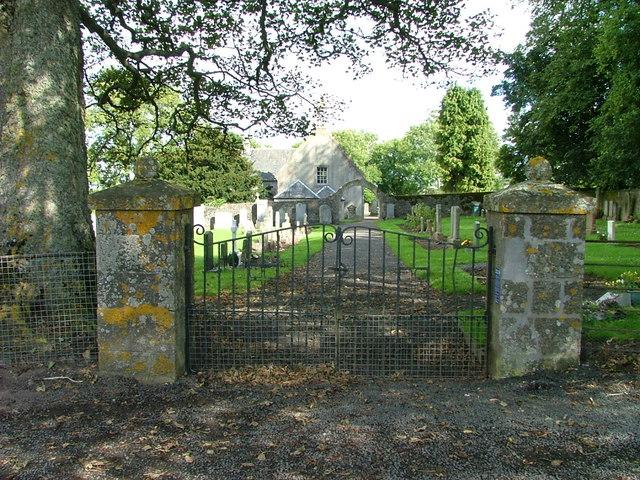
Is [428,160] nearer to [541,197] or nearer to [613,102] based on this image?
[613,102]

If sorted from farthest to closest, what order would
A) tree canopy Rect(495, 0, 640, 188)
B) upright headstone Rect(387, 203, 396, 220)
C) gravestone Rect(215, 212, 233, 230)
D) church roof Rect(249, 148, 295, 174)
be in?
church roof Rect(249, 148, 295, 174) → upright headstone Rect(387, 203, 396, 220) → gravestone Rect(215, 212, 233, 230) → tree canopy Rect(495, 0, 640, 188)

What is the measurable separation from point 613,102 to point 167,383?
19.7m

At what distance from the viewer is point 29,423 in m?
4.02

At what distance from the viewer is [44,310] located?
550 cm

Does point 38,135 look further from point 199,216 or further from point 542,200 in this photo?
point 199,216

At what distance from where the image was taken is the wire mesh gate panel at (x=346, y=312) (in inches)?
206

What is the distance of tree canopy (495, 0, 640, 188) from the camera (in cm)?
1758

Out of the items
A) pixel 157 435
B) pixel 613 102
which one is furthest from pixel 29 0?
pixel 613 102

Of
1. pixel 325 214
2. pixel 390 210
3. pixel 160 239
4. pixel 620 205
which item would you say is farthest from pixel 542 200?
pixel 390 210

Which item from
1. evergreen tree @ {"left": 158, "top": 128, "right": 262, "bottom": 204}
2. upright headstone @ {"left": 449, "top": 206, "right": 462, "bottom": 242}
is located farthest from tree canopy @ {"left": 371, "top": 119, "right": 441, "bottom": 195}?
upright headstone @ {"left": 449, "top": 206, "right": 462, "bottom": 242}

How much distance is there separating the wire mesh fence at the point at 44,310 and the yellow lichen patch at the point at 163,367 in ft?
2.79

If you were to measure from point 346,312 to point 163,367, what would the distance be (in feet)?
12.5

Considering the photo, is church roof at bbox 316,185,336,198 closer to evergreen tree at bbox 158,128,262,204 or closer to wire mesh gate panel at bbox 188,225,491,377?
evergreen tree at bbox 158,128,262,204

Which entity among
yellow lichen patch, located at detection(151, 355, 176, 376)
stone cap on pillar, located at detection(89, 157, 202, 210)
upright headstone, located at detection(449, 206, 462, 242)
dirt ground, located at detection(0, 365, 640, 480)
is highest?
stone cap on pillar, located at detection(89, 157, 202, 210)
